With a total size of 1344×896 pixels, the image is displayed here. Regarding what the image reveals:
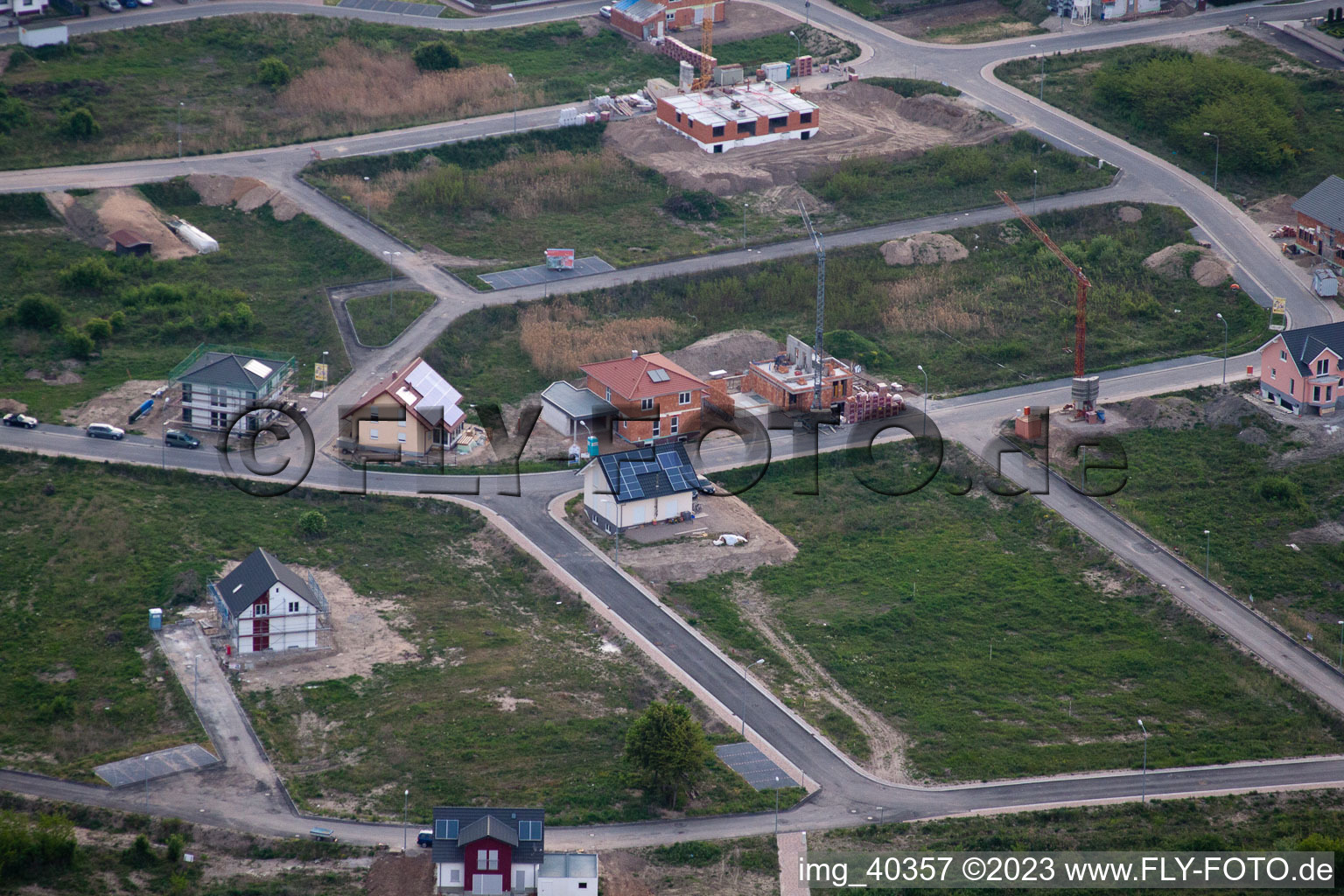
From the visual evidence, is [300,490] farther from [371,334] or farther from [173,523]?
[371,334]

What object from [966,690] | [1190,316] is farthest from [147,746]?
[1190,316]

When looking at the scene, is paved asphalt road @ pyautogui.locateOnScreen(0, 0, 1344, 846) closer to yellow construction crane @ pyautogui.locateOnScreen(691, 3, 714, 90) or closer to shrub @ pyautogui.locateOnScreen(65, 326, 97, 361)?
shrub @ pyautogui.locateOnScreen(65, 326, 97, 361)

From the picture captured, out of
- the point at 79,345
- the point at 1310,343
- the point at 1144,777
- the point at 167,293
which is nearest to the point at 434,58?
the point at 167,293

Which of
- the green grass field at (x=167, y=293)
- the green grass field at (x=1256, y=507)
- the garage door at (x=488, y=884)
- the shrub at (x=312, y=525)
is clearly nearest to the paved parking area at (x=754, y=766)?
the garage door at (x=488, y=884)

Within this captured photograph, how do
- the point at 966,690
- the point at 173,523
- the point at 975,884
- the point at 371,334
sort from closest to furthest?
the point at 975,884 → the point at 966,690 → the point at 173,523 → the point at 371,334

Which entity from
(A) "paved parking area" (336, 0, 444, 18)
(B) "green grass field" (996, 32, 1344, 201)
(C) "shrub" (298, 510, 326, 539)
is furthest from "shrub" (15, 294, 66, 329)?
(B) "green grass field" (996, 32, 1344, 201)

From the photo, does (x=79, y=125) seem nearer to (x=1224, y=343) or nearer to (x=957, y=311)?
(x=957, y=311)
